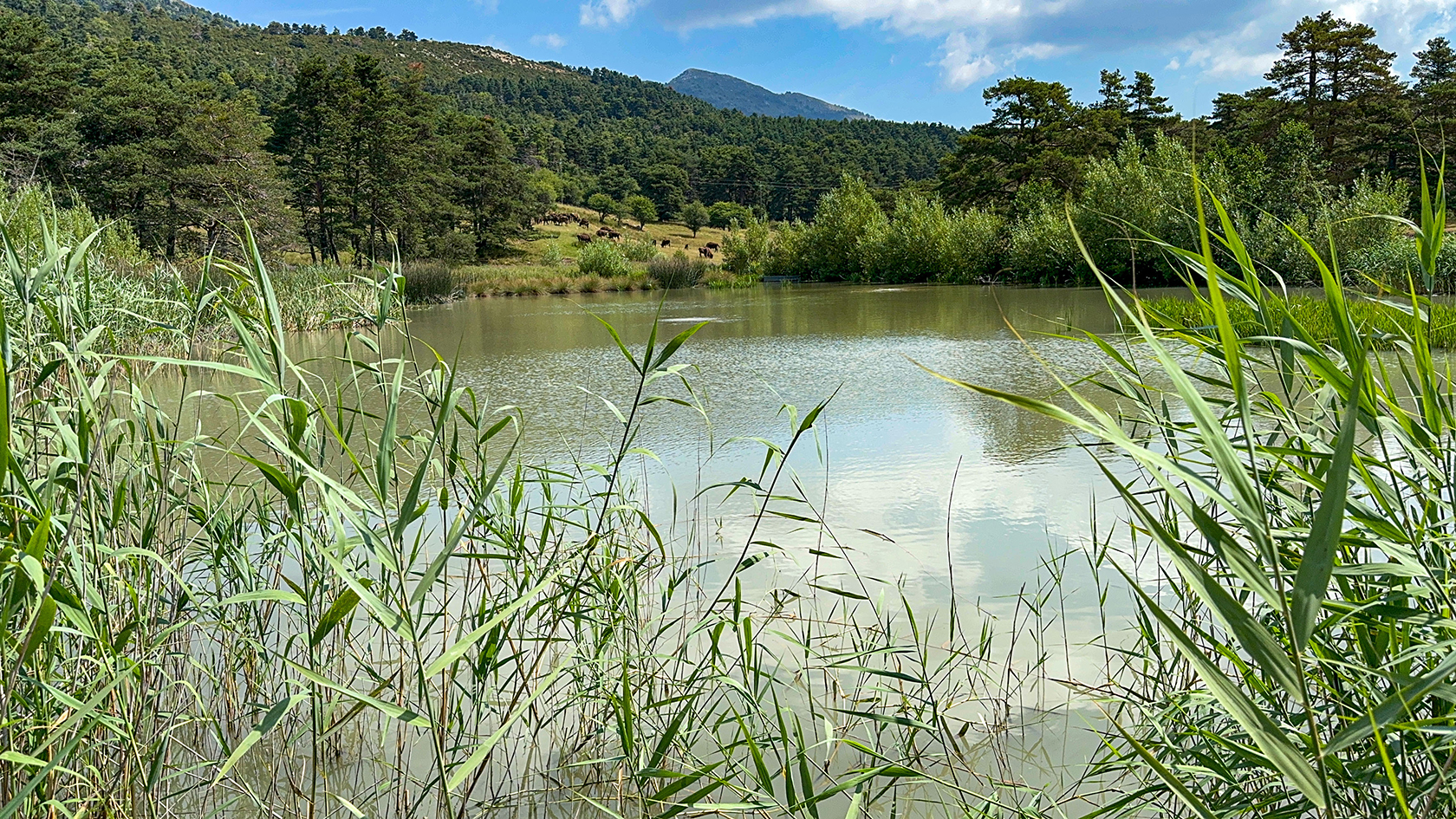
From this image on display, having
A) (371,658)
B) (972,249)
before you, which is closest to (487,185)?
(972,249)

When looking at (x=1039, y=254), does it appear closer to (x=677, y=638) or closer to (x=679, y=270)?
(x=679, y=270)

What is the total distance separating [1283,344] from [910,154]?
73.0 m

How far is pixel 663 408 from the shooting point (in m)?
6.71

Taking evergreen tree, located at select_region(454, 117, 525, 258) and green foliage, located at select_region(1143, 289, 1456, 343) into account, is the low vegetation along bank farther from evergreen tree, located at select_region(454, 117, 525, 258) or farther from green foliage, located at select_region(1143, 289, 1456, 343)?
evergreen tree, located at select_region(454, 117, 525, 258)

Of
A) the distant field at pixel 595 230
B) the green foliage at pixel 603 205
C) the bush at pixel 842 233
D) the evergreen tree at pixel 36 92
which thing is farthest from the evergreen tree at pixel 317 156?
the green foliage at pixel 603 205

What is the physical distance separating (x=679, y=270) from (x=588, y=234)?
68.9ft

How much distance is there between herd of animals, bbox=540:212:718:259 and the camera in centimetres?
4606

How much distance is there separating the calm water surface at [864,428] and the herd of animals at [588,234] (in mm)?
31737

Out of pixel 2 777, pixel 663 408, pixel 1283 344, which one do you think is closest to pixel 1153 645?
pixel 1283 344

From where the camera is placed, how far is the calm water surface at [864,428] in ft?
11.2

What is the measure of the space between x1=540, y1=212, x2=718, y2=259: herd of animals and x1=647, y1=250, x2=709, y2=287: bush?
14.2 meters

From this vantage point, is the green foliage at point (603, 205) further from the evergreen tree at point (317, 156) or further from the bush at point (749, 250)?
the evergreen tree at point (317, 156)

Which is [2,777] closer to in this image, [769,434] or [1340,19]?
[769,434]

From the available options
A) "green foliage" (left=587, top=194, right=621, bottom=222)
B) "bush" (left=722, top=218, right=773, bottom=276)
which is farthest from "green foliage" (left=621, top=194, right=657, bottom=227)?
"bush" (left=722, top=218, right=773, bottom=276)
